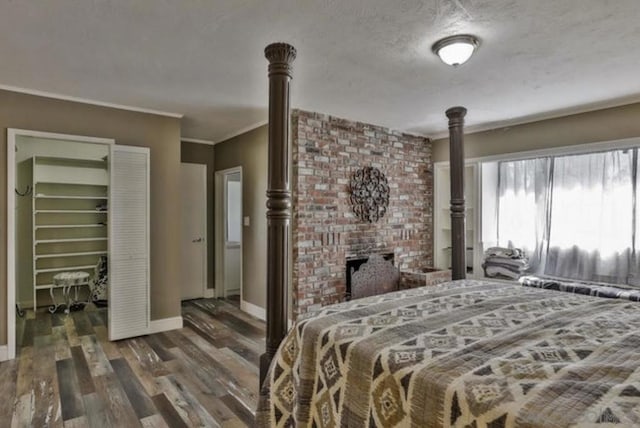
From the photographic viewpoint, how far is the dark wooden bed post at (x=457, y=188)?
9.39 ft

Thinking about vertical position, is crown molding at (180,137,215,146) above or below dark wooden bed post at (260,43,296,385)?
above

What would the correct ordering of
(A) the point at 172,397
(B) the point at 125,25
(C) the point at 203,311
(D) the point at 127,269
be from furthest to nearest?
1. (C) the point at 203,311
2. (D) the point at 127,269
3. (A) the point at 172,397
4. (B) the point at 125,25

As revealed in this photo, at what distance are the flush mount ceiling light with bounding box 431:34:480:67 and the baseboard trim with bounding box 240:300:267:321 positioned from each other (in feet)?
10.7

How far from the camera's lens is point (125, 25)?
217 cm

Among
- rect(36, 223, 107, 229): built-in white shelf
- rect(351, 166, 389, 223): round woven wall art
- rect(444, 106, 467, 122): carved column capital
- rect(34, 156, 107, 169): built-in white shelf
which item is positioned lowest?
rect(36, 223, 107, 229): built-in white shelf

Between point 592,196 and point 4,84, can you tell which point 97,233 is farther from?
point 592,196

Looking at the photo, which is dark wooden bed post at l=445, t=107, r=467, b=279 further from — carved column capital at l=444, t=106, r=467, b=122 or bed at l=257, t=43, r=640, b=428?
bed at l=257, t=43, r=640, b=428

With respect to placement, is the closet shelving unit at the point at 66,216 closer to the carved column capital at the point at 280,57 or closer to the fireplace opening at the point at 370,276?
the fireplace opening at the point at 370,276

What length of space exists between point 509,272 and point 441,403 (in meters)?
3.94

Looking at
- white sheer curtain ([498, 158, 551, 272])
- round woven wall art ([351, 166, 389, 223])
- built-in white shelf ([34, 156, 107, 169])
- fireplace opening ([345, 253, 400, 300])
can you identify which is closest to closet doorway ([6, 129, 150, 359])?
built-in white shelf ([34, 156, 107, 169])

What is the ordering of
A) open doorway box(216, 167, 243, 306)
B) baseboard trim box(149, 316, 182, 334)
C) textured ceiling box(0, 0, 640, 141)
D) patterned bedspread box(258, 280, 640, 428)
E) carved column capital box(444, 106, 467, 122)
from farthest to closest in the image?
open doorway box(216, 167, 243, 306) → baseboard trim box(149, 316, 182, 334) → carved column capital box(444, 106, 467, 122) → textured ceiling box(0, 0, 640, 141) → patterned bedspread box(258, 280, 640, 428)

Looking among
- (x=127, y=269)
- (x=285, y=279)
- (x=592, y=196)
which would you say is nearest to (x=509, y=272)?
(x=592, y=196)

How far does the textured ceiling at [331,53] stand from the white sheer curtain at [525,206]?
89cm

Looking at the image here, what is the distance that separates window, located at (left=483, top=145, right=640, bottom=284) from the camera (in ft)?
12.6
